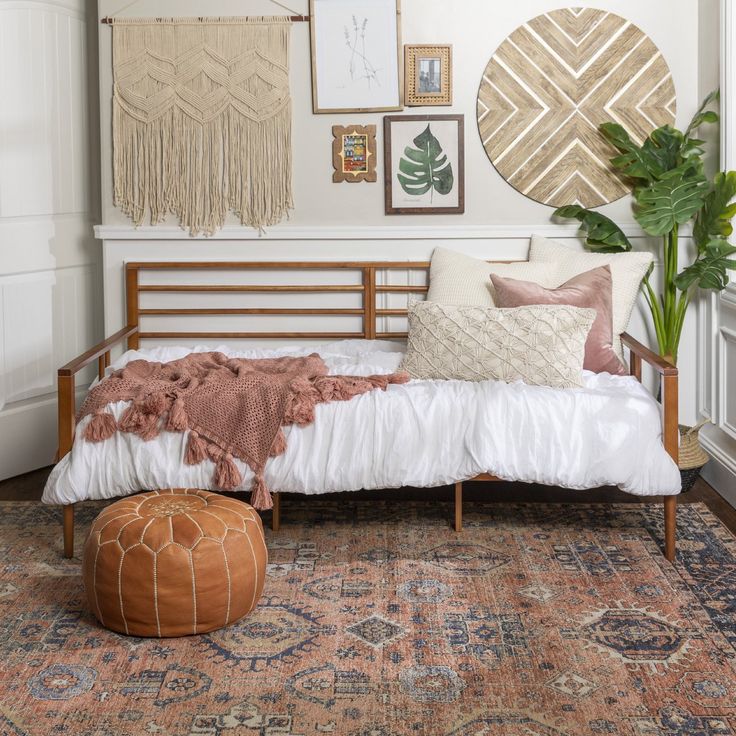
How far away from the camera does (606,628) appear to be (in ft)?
8.09

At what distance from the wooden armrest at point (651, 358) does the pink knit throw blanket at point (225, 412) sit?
2.85 ft

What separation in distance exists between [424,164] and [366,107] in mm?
332

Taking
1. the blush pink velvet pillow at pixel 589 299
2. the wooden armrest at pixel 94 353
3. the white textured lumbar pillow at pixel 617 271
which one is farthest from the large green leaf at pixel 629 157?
the wooden armrest at pixel 94 353

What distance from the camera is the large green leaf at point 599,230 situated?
3807 mm

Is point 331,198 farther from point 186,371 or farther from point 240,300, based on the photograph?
point 186,371

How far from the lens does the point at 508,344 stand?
318 centimetres

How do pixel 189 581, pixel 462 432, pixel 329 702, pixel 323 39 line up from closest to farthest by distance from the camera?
pixel 329 702, pixel 189 581, pixel 462 432, pixel 323 39

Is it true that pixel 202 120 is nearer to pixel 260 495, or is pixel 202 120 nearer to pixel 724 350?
pixel 260 495

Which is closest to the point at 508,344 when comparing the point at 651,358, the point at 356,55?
the point at 651,358

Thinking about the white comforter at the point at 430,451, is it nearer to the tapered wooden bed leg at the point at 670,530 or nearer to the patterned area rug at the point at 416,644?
the tapered wooden bed leg at the point at 670,530

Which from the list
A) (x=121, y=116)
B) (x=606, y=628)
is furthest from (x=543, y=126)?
(x=606, y=628)

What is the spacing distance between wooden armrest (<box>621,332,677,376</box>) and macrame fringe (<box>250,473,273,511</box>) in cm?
126

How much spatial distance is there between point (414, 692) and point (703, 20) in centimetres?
295

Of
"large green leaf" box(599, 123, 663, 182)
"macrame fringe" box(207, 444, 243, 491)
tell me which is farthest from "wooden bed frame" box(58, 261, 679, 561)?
"macrame fringe" box(207, 444, 243, 491)
